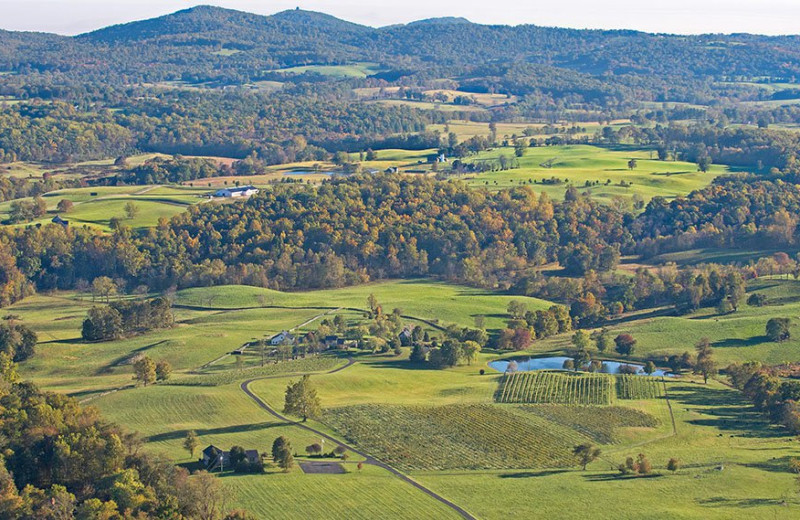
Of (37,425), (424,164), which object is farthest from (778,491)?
(424,164)

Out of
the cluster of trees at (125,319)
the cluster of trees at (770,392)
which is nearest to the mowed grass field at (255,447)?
the cluster of trees at (125,319)

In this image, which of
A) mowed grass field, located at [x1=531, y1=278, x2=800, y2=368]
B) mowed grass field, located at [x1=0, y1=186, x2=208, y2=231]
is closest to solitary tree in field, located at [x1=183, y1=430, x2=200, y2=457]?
mowed grass field, located at [x1=531, y1=278, x2=800, y2=368]

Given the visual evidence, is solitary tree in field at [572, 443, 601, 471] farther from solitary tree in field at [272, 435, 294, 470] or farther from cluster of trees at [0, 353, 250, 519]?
cluster of trees at [0, 353, 250, 519]

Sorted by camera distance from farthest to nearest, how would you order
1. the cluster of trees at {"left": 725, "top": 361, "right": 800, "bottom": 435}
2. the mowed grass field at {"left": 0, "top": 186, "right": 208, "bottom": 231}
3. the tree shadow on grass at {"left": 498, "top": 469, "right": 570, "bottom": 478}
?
1. the mowed grass field at {"left": 0, "top": 186, "right": 208, "bottom": 231}
2. the cluster of trees at {"left": 725, "top": 361, "right": 800, "bottom": 435}
3. the tree shadow on grass at {"left": 498, "top": 469, "right": 570, "bottom": 478}

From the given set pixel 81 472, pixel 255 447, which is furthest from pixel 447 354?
pixel 81 472

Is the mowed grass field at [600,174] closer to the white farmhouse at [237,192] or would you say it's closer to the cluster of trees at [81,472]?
the white farmhouse at [237,192]

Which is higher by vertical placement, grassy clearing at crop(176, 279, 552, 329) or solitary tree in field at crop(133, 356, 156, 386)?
solitary tree in field at crop(133, 356, 156, 386)
